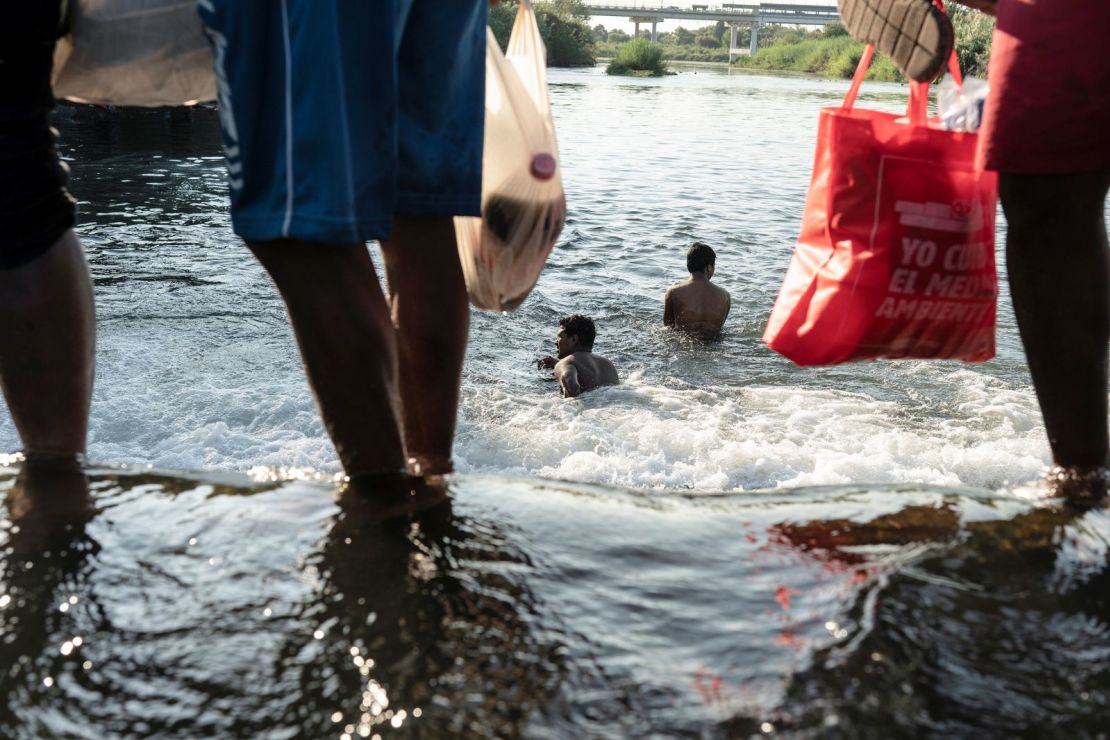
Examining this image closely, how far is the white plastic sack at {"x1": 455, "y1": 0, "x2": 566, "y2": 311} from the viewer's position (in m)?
2.48

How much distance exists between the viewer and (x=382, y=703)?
46.9 inches

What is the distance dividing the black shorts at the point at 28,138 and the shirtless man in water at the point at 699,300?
6720 mm

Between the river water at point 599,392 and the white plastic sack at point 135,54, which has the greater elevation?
the white plastic sack at point 135,54

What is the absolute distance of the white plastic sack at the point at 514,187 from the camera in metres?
2.48

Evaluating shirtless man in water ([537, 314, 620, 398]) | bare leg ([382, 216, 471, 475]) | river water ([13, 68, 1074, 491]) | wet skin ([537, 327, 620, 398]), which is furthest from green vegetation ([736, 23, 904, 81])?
bare leg ([382, 216, 471, 475])

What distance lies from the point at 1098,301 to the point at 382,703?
154 centimetres

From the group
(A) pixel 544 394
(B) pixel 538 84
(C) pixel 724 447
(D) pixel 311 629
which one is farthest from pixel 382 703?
(A) pixel 544 394

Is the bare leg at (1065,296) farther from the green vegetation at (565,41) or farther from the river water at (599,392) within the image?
the green vegetation at (565,41)

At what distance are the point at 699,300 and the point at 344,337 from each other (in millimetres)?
6849

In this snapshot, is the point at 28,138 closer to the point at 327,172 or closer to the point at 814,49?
the point at 327,172

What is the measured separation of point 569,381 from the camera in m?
6.90

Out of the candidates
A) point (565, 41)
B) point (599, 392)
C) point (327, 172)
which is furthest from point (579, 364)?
point (565, 41)

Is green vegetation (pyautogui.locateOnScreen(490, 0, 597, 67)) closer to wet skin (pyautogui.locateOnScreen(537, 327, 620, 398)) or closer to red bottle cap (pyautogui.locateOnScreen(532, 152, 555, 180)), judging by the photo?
wet skin (pyautogui.locateOnScreen(537, 327, 620, 398))

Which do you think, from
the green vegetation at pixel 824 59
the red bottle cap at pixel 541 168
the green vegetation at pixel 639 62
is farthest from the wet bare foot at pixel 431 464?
the green vegetation at pixel 639 62
